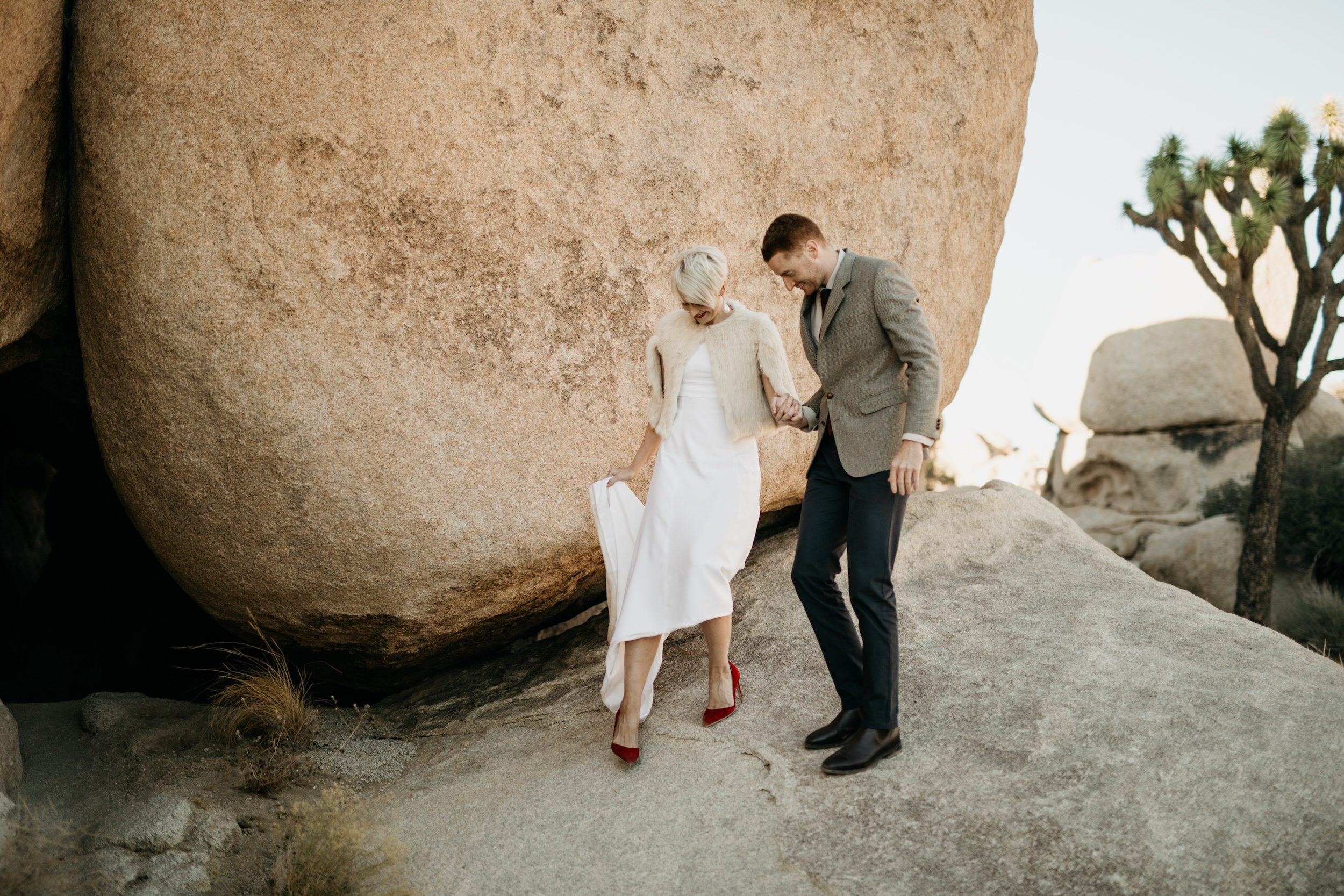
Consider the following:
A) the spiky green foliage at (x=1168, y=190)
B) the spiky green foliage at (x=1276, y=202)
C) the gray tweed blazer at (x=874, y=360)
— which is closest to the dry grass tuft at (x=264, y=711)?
the gray tweed blazer at (x=874, y=360)

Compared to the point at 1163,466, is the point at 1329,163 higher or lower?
higher

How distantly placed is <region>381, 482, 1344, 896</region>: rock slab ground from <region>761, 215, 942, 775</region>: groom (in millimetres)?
316

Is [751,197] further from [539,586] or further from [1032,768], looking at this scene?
[1032,768]

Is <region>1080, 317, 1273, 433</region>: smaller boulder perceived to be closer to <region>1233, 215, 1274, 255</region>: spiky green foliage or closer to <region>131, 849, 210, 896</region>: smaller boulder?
<region>1233, 215, 1274, 255</region>: spiky green foliage

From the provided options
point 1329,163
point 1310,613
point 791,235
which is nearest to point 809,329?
point 791,235

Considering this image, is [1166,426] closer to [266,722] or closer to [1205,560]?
[1205,560]

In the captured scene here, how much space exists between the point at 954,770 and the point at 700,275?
77.5 inches

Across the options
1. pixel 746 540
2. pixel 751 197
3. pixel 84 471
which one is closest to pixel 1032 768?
pixel 746 540

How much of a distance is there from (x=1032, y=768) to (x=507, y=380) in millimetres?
2712

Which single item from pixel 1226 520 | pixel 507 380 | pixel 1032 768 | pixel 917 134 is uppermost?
pixel 917 134

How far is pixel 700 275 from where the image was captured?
3361 millimetres

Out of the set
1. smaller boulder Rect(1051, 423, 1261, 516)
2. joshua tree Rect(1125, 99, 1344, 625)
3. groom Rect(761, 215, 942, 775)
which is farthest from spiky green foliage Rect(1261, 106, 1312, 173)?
groom Rect(761, 215, 942, 775)

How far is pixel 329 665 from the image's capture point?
4.89 metres

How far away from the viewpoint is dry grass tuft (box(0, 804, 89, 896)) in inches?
103
